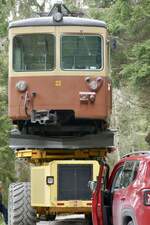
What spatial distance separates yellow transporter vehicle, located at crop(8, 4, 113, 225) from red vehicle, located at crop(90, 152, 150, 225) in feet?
9.80

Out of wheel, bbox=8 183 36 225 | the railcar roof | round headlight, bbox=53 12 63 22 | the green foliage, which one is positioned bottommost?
wheel, bbox=8 183 36 225

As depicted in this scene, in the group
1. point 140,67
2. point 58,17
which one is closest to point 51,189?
point 58,17

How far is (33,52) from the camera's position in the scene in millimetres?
14227

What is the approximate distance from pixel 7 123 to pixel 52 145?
47.3 feet

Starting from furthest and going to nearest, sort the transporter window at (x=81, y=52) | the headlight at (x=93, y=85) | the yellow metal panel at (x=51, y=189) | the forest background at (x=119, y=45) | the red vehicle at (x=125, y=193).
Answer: the forest background at (x=119, y=45) < the transporter window at (x=81, y=52) < the headlight at (x=93, y=85) < the yellow metal panel at (x=51, y=189) < the red vehicle at (x=125, y=193)

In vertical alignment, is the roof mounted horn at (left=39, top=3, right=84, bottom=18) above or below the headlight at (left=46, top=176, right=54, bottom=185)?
above

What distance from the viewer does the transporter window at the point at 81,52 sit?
46.1 feet

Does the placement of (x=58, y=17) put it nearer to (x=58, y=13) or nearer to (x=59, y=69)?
(x=58, y=13)

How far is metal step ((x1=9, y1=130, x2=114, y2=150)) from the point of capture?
1406cm

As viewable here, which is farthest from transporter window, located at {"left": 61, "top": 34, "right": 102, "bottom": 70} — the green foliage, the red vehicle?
the green foliage

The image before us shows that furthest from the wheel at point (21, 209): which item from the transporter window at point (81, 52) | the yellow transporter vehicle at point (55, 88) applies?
the transporter window at point (81, 52)

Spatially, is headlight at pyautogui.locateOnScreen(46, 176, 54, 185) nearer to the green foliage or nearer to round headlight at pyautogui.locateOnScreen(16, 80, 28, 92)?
round headlight at pyautogui.locateOnScreen(16, 80, 28, 92)

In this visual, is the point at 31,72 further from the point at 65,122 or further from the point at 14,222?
the point at 14,222

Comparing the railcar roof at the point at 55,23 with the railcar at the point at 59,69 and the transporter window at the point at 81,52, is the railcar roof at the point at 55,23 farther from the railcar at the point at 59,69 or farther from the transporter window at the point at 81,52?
the transporter window at the point at 81,52
